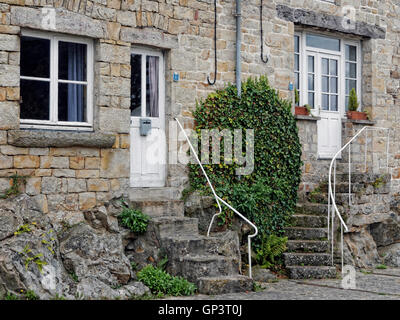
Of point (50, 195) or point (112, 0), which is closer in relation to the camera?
point (50, 195)

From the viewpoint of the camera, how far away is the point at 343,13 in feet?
39.9

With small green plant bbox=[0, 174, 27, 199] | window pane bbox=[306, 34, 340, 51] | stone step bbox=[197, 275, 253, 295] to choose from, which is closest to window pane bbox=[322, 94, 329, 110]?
window pane bbox=[306, 34, 340, 51]

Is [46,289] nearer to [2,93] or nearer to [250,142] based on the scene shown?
[2,93]

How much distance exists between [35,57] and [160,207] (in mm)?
2640

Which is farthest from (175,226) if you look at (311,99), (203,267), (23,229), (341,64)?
(341,64)

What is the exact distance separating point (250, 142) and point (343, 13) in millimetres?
3394

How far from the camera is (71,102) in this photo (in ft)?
29.6

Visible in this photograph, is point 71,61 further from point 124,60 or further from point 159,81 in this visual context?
point 159,81

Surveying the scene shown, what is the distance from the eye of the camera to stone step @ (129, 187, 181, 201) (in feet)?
30.9

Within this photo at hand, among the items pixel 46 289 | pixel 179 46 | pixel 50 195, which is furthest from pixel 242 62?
pixel 46 289

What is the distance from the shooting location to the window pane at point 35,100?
28.2 ft

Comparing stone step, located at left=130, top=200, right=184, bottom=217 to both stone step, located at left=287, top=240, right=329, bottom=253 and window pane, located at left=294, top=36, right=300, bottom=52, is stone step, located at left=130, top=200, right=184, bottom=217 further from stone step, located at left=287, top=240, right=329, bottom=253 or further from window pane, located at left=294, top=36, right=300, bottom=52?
window pane, located at left=294, top=36, right=300, bottom=52

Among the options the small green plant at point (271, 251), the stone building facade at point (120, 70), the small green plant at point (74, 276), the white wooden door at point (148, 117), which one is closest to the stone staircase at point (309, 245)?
the small green plant at point (271, 251)

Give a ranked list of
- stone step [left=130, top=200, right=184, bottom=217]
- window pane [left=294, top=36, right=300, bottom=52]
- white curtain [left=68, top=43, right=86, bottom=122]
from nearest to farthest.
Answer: white curtain [left=68, top=43, right=86, bottom=122], stone step [left=130, top=200, right=184, bottom=217], window pane [left=294, top=36, right=300, bottom=52]
